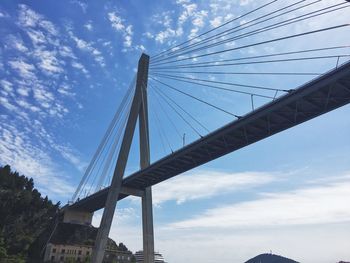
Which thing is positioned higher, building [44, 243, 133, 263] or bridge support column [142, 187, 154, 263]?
building [44, 243, 133, 263]

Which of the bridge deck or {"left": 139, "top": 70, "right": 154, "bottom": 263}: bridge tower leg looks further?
{"left": 139, "top": 70, "right": 154, "bottom": 263}: bridge tower leg

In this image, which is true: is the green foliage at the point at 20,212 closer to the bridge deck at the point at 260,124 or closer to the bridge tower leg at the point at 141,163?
the bridge tower leg at the point at 141,163

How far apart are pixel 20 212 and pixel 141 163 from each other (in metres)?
55.5

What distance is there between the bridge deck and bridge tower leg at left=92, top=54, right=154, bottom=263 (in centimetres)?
181

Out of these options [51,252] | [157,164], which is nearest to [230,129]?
[157,164]

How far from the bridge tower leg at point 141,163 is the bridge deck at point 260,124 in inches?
71.4

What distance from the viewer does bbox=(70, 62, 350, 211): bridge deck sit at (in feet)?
82.4

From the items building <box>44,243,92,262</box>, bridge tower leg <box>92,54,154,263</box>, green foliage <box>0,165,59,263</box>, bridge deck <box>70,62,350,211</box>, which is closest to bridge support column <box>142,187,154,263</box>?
bridge tower leg <box>92,54,154,263</box>

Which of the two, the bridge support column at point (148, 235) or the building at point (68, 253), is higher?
the building at point (68, 253)

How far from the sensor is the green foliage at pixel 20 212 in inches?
3228

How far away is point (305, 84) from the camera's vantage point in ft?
84.3

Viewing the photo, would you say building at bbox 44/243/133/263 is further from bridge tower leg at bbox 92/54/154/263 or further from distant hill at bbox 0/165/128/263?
bridge tower leg at bbox 92/54/154/263

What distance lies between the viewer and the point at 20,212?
291ft

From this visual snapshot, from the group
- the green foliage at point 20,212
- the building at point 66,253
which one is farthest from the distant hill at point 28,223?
the building at point 66,253
